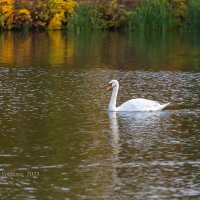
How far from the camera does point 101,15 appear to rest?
182 feet

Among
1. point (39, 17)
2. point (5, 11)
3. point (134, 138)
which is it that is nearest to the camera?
point (134, 138)

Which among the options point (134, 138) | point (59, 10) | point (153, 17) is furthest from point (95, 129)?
point (59, 10)

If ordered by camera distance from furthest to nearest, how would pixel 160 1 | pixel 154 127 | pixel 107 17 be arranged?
pixel 107 17 < pixel 160 1 < pixel 154 127

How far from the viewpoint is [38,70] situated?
110ft

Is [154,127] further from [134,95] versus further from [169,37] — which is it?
[169,37]

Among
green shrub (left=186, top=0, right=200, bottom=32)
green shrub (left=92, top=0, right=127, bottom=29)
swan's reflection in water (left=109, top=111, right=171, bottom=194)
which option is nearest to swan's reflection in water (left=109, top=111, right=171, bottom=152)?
swan's reflection in water (left=109, top=111, right=171, bottom=194)

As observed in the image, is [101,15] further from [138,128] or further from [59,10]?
[138,128]

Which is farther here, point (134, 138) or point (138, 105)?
point (138, 105)

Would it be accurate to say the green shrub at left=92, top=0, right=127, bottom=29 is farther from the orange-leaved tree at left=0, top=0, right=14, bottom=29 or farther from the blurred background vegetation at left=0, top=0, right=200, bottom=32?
the orange-leaved tree at left=0, top=0, right=14, bottom=29

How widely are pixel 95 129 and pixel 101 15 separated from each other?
3505cm

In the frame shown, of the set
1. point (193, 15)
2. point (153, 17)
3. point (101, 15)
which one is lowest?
point (101, 15)

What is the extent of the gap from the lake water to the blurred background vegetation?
12504 mm

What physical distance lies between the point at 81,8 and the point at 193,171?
37.9m

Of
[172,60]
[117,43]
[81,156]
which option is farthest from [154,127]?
[117,43]
